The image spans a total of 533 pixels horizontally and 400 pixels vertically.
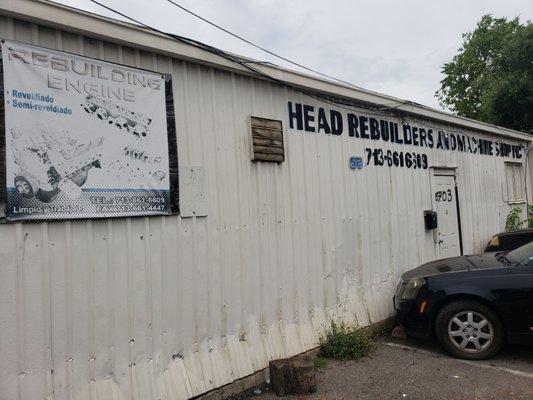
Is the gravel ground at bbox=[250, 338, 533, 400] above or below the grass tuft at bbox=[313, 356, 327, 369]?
below

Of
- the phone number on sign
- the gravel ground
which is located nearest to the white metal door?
the phone number on sign

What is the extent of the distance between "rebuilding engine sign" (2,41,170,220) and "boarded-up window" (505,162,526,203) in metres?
9.43

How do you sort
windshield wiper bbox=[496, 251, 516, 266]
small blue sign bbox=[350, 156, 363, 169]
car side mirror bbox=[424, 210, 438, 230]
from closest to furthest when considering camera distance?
windshield wiper bbox=[496, 251, 516, 266], small blue sign bbox=[350, 156, 363, 169], car side mirror bbox=[424, 210, 438, 230]

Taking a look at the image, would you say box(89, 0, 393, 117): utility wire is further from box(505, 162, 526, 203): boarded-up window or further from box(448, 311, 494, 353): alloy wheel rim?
box(505, 162, 526, 203): boarded-up window

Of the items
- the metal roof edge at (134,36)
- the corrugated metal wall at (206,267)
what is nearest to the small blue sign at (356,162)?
the corrugated metal wall at (206,267)

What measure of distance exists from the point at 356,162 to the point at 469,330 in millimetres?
2578

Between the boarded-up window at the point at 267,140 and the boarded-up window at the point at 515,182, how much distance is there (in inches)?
305

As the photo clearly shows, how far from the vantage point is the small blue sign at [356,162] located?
638 cm

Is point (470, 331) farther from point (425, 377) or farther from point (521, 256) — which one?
point (521, 256)

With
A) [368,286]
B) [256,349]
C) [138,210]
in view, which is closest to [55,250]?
[138,210]

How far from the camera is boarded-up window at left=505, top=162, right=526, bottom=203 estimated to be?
10953 millimetres

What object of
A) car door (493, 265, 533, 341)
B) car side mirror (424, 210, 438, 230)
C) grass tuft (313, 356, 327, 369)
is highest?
car side mirror (424, 210, 438, 230)

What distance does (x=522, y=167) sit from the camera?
1179cm

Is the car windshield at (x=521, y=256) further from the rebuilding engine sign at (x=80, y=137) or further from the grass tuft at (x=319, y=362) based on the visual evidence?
the rebuilding engine sign at (x=80, y=137)
